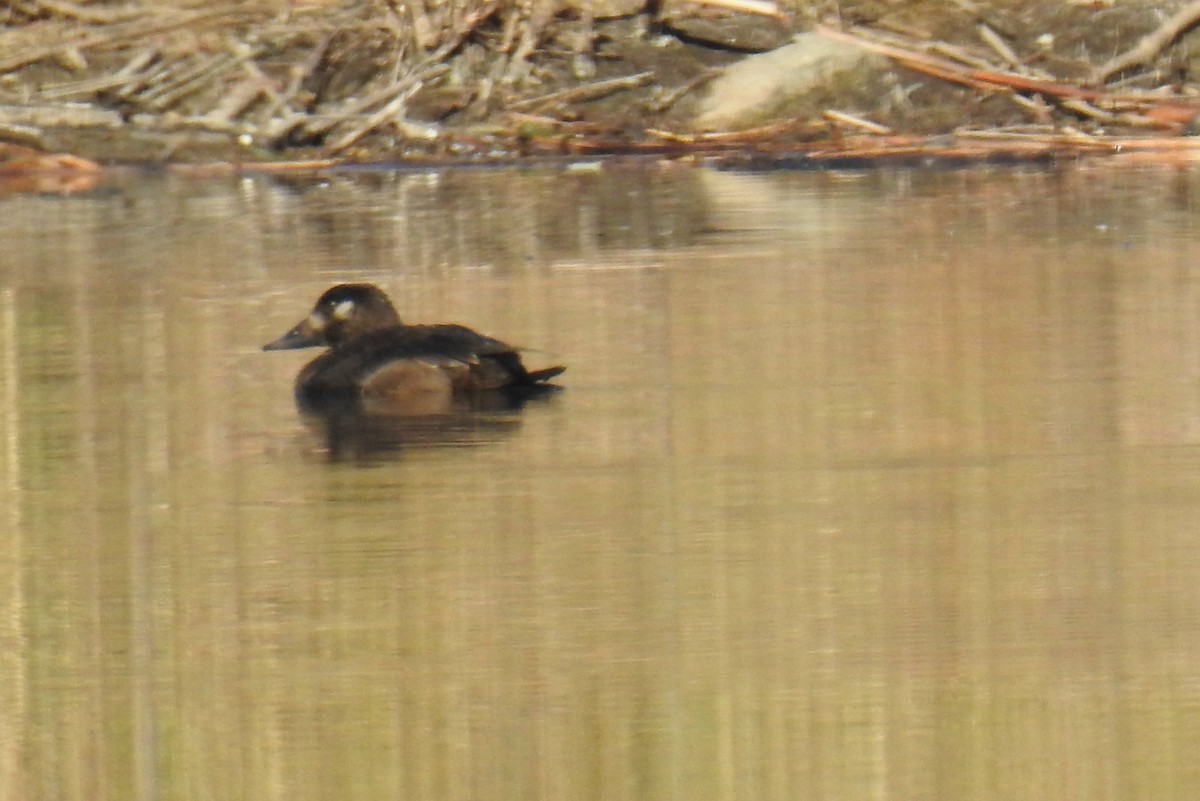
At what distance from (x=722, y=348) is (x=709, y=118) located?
880 centimetres

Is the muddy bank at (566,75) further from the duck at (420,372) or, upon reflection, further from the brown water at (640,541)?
the duck at (420,372)

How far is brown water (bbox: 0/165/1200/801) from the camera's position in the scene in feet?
15.9

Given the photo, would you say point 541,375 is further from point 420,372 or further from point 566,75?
point 566,75

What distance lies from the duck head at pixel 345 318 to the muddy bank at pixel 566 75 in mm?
7972

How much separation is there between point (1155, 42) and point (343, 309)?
972 centimetres

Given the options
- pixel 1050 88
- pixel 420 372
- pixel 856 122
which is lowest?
pixel 856 122

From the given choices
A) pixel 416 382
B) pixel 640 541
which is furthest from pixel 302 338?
pixel 640 541

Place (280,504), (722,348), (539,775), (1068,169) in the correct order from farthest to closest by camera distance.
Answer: (1068,169), (722,348), (280,504), (539,775)

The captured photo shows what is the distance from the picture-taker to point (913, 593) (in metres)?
5.81

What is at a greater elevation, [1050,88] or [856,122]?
[1050,88]

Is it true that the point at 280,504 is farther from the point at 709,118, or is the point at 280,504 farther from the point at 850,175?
the point at 709,118

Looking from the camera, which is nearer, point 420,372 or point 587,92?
point 420,372

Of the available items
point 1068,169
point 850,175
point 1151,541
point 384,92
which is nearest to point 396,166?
point 384,92

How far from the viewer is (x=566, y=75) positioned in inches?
730
